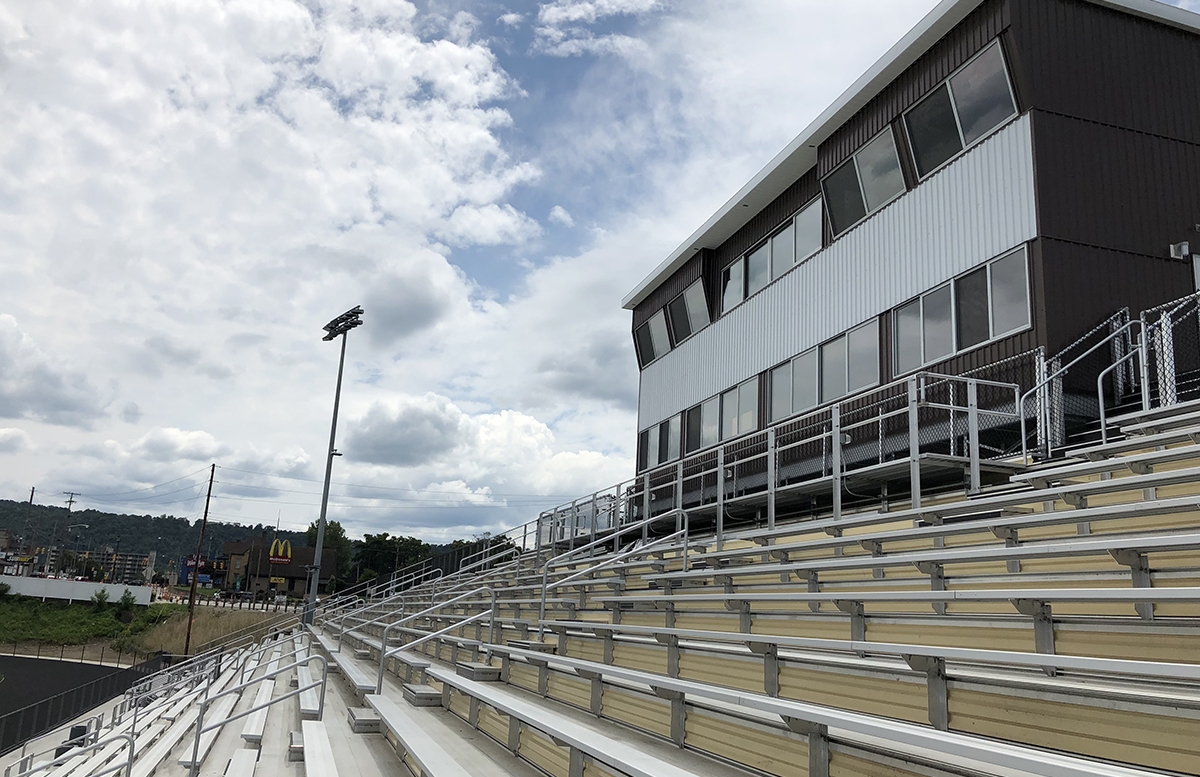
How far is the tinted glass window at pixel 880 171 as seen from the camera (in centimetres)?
1116

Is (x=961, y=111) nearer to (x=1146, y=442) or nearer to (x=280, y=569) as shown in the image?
(x=1146, y=442)

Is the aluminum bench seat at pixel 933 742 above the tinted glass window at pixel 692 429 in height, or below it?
below

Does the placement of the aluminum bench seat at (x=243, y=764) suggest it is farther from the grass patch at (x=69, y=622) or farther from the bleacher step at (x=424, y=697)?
the grass patch at (x=69, y=622)

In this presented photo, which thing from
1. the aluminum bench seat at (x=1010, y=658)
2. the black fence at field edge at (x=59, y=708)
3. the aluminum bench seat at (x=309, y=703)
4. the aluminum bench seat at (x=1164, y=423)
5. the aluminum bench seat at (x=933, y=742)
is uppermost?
the aluminum bench seat at (x=1164, y=423)

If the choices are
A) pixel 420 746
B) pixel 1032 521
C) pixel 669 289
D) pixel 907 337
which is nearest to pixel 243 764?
pixel 420 746

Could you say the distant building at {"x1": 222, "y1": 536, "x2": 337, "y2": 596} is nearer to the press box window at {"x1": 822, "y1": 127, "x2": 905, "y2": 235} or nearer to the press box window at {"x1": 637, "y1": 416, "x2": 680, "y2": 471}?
the press box window at {"x1": 637, "y1": 416, "x2": 680, "y2": 471}

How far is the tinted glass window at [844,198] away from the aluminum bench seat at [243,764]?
31.6 feet

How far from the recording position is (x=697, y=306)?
55.3 feet

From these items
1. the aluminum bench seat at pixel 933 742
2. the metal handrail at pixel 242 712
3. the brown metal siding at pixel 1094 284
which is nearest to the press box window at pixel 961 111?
the brown metal siding at pixel 1094 284

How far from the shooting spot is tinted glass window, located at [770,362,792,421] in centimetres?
1307

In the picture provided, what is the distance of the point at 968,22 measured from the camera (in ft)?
32.4

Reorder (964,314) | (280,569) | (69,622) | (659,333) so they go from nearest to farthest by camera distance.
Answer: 1. (964,314)
2. (659,333)
3. (69,622)
4. (280,569)

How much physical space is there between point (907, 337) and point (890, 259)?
1.14m

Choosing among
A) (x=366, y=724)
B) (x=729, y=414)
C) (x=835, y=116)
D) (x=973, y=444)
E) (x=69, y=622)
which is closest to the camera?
(x=366, y=724)
